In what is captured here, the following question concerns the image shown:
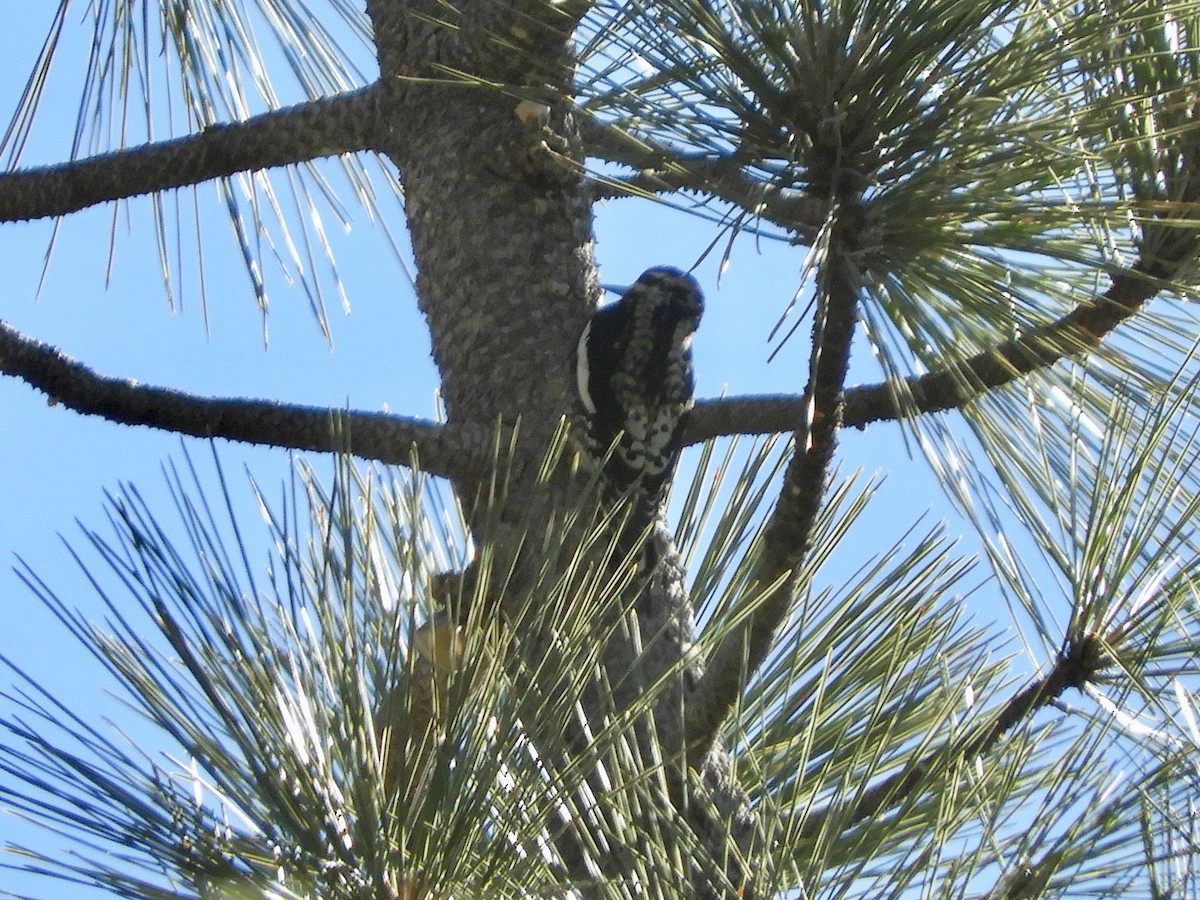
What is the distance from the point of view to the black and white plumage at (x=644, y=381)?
88.0 inches

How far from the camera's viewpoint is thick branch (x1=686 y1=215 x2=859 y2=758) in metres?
0.95

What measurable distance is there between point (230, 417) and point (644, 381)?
111cm

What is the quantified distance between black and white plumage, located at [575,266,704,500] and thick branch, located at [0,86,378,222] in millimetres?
457

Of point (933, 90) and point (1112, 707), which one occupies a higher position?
point (933, 90)

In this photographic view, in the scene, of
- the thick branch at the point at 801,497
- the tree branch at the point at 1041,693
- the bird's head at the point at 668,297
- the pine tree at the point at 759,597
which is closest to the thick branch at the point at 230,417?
the pine tree at the point at 759,597

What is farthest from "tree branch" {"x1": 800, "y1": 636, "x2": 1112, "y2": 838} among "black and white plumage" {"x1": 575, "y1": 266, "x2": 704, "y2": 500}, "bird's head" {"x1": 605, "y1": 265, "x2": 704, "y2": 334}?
"bird's head" {"x1": 605, "y1": 265, "x2": 704, "y2": 334}

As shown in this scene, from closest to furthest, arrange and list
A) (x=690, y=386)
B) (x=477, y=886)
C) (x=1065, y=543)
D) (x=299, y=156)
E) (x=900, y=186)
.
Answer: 1. (x=477, y=886)
2. (x=900, y=186)
3. (x=1065, y=543)
4. (x=299, y=156)
5. (x=690, y=386)

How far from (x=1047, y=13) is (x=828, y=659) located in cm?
50

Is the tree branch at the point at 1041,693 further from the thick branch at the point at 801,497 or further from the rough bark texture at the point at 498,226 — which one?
the rough bark texture at the point at 498,226

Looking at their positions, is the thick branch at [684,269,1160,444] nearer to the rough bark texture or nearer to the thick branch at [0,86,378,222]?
the rough bark texture

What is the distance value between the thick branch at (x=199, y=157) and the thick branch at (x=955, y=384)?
57 cm

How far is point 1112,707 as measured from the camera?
3.41ft

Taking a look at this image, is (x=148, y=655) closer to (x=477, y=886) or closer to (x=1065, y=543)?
(x=477, y=886)

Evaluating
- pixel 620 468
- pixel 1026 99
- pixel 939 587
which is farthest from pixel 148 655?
pixel 620 468
